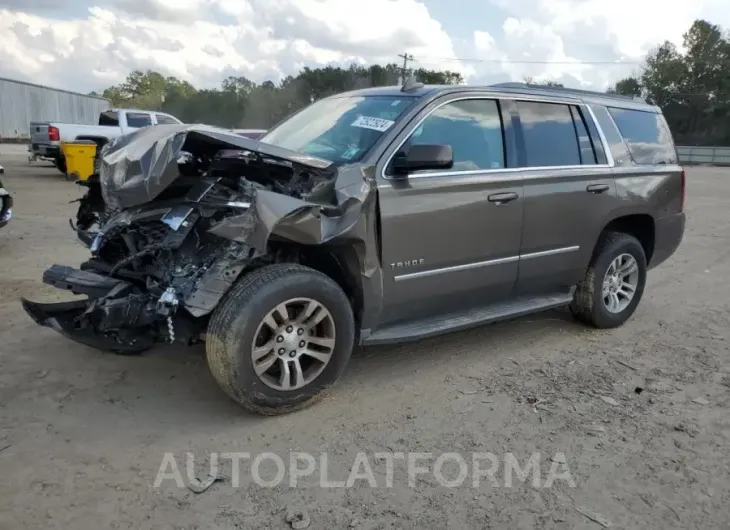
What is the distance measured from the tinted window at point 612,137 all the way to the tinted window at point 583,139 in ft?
0.65

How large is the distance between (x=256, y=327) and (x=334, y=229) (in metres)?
0.71

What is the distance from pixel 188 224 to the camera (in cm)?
358

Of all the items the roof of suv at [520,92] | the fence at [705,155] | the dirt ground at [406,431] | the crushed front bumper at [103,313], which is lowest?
the dirt ground at [406,431]

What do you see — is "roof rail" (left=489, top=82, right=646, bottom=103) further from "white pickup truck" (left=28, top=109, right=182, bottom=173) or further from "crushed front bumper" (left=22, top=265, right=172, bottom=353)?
"white pickup truck" (left=28, top=109, right=182, bottom=173)

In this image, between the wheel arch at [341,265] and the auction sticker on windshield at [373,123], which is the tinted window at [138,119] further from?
the wheel arch at [341,265]

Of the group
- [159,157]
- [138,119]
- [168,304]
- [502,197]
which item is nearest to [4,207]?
[159,157]

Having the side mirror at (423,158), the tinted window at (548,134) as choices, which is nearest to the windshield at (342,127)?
the side mirror at (423,158)

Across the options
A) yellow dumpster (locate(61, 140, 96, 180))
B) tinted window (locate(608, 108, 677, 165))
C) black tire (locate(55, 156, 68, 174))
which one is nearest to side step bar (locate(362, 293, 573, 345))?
tinted window (locate(608, 108, 677, 165))

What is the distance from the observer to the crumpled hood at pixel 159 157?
11.7ft

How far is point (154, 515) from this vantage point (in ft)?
9.07

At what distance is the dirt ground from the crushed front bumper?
0.38 meters

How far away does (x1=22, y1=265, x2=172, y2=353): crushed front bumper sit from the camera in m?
3.44

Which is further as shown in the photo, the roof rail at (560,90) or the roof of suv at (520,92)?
the roof rail at (560,90)

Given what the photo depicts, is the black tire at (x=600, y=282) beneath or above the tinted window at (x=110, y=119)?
beneath
